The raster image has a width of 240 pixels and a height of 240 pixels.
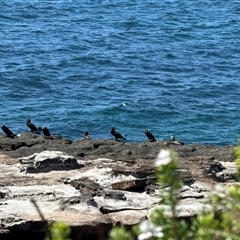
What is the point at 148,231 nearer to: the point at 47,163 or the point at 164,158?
the point at 164,158

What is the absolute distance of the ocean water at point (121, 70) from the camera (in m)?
39.6

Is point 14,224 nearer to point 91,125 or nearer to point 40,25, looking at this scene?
point 91,125

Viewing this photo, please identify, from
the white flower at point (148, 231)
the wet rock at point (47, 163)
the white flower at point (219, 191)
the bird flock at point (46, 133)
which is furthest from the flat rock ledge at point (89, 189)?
the white flower at point (148, 231)

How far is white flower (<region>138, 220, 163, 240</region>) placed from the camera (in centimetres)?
489

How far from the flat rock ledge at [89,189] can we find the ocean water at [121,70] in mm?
15618

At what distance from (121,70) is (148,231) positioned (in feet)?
146

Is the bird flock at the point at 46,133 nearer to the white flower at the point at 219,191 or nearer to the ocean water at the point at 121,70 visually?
the ocean water at the point at 121,70

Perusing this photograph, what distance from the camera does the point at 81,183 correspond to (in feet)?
57.2

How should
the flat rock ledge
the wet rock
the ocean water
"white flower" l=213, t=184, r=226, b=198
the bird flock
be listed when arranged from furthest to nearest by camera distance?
the ocean water → the bird flock → the wet rock → the flat rock ledge → "white flower" l=213, t=184, r=226, b=198

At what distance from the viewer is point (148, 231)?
4.93 metres

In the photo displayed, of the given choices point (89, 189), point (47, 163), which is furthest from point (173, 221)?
point (47, 163)

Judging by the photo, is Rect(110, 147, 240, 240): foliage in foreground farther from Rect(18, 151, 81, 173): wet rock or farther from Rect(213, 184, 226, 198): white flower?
Rect(18, 151, 81, 173): wet rock

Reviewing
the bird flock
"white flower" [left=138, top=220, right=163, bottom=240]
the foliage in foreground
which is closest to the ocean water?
the bird flock

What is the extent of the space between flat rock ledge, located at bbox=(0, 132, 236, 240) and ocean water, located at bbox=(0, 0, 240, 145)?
51.2ft
